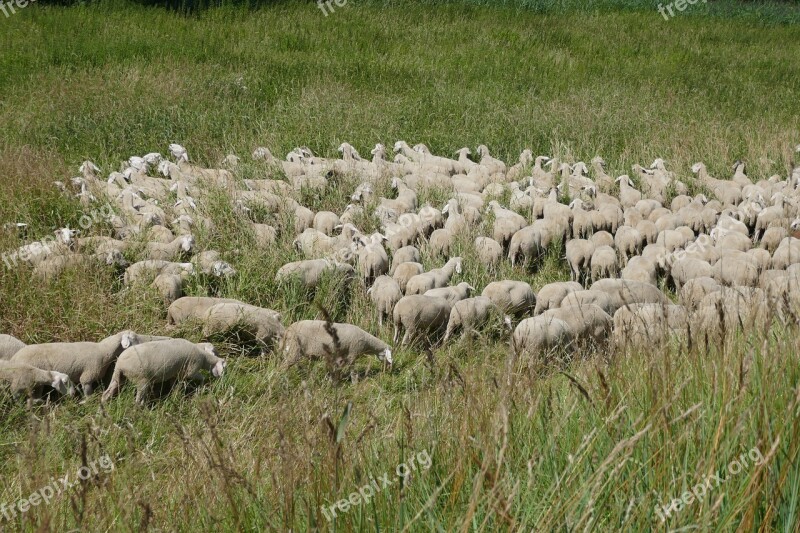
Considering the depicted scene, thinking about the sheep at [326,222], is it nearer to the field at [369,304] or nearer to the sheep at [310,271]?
the field at [369,304]

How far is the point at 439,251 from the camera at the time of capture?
7.70 metres

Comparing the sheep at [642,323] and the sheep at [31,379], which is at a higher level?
the sheep at [642,323]

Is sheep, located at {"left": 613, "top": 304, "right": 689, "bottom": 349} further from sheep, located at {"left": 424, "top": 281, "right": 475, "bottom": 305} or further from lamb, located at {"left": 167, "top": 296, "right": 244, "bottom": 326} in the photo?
lamb, located at {"left": 167, "top": 296, "right": 244, "bottom": 326}

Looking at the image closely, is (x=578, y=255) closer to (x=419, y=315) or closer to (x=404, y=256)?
(x=404, y=256)

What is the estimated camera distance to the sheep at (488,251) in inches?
292

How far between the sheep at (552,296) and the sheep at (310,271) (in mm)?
1519

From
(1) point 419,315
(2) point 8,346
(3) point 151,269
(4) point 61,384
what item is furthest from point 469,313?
(2) point 8,346

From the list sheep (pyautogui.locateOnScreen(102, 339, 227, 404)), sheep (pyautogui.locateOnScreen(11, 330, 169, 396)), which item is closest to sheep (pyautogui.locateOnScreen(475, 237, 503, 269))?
sheep (pyautogui.locateOnScreen(102, 339, 227, 404))

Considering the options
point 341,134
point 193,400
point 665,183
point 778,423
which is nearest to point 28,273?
point 193,400

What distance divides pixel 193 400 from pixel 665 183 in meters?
6.91

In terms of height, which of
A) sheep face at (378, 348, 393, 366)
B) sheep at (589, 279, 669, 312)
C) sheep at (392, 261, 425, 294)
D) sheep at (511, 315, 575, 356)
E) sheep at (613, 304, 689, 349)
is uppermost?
sheep at (613, 304, 689, 349)

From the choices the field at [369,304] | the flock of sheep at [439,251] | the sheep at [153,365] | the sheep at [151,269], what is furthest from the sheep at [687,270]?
the sheep at [153,365]

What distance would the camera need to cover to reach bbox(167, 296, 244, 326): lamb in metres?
5.90

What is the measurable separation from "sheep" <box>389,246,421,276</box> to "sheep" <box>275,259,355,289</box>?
1.83ft
